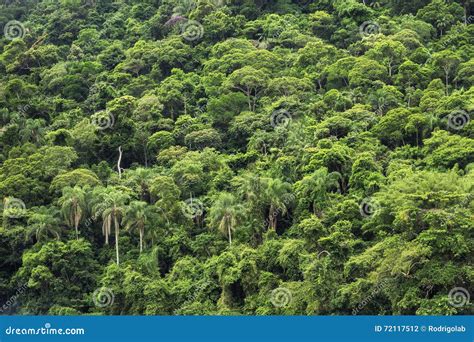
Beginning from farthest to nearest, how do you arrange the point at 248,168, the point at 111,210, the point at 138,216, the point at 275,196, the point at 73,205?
the point at 248,168 → the point at 73,205 → the point at 111,210 → the point at 138,216 → the point at 275,196

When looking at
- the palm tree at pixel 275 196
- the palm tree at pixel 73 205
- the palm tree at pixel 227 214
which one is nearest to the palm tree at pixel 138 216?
the palm tree at pixel 73 205

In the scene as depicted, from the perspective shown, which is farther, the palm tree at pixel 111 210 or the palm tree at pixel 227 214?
the palm tree at pixel 111 210

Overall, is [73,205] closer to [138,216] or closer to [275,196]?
[138,216]

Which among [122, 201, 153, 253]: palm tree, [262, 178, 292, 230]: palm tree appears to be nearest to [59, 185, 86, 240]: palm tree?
[122, 201, 153, 253]: palm tree

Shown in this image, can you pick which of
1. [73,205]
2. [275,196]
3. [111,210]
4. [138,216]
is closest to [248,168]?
[275,196]

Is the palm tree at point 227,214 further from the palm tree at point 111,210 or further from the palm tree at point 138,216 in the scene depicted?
the palm tree at point 111,210
